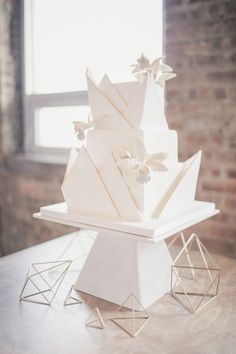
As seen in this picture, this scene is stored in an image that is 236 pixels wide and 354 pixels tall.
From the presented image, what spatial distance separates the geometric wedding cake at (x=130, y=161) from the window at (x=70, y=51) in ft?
2.91

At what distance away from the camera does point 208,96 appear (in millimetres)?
1576

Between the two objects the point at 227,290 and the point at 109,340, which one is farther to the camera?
the point at 227,290

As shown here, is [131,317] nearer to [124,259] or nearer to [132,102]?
[124,259]

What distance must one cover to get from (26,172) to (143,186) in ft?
5.40

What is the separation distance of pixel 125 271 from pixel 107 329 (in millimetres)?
178

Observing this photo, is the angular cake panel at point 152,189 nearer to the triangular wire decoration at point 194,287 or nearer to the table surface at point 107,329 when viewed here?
the triangular wire decoration at point 194,287

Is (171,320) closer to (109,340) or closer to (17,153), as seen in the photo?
(109,340)

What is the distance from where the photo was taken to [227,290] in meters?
1.15

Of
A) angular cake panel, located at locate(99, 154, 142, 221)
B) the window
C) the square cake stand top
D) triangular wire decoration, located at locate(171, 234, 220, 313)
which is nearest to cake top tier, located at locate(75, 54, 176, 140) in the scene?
angular cake panel, located at locate(99, 154, 142, 221)

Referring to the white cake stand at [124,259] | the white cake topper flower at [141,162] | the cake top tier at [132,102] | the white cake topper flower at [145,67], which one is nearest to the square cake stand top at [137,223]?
the white cake stand at [124,259]

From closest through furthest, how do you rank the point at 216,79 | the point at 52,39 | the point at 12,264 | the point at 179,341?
the point at 179,341 < the point at 12,264 < the point at 216,79 < the point at 52,39

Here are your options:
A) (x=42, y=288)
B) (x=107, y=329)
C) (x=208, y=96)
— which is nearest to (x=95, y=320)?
(x=107, y=329)

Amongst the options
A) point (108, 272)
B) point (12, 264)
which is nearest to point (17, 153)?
point (12, 264)

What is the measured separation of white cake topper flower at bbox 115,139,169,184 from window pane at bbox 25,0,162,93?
1.03 metres
